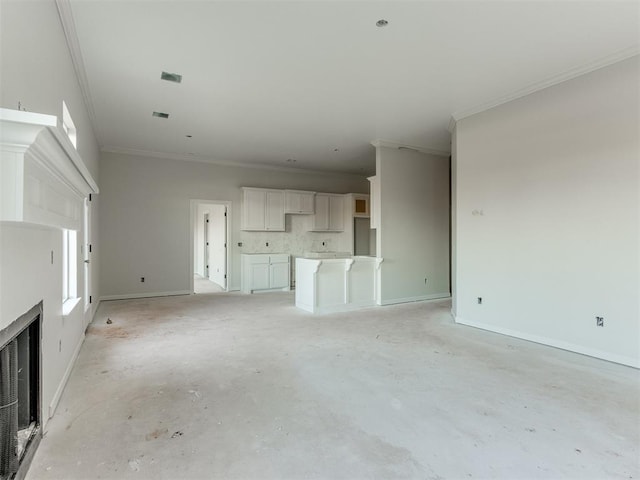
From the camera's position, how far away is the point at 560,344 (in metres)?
3.64

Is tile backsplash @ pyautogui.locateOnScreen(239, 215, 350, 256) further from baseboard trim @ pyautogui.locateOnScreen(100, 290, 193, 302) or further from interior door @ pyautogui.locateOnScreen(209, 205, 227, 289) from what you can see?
baseboard trim @ pyautogui.locateOnScreen(100, 290, 193, 302)

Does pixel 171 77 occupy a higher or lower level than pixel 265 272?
higher

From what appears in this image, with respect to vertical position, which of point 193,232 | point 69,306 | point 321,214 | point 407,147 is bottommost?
point 69,306

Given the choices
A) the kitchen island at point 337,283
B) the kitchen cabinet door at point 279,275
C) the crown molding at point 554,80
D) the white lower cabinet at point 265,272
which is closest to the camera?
the crown molding at point 554,80

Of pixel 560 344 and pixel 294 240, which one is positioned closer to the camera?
pixel 560 344

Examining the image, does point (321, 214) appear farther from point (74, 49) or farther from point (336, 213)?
point (74, 49)

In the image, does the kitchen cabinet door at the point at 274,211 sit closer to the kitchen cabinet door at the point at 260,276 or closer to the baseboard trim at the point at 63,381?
the kitchen cabinet door at the point at 260,276

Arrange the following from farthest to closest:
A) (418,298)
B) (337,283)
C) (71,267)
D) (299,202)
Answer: (299,202) → (418,298) → (337,283) → (71,267)

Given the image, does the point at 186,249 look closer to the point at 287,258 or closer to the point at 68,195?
the point at 287,258

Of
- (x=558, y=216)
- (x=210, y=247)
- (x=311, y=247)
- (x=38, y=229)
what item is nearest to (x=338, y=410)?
(x=38, y=229)

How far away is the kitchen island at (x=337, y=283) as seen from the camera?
17.7ft

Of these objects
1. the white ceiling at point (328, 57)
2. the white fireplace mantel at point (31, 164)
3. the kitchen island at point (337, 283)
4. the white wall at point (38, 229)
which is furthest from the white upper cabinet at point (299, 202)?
the white fireplace mantel at point (31, 164)

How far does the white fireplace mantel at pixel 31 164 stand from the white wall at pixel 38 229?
254 millimetres

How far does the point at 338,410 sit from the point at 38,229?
2.17 metres
